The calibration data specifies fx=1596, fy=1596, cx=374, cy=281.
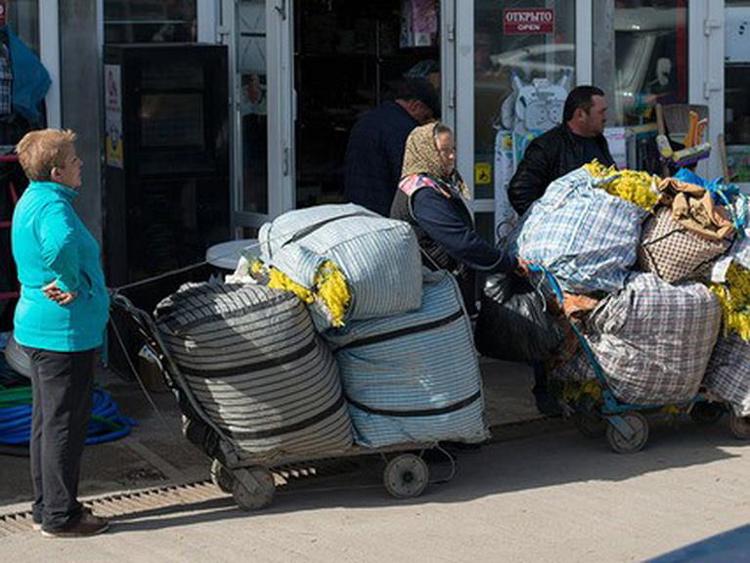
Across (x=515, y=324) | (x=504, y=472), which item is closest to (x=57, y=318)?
(x=515, y=324)

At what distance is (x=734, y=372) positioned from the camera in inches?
318

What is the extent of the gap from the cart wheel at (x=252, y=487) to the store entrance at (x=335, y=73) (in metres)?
4.45

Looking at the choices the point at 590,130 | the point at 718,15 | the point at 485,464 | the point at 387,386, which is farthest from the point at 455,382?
the point at 718,15

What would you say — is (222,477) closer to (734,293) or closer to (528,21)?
(734,293)

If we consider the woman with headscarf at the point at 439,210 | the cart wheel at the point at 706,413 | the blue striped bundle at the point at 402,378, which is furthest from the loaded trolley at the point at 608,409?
the blue striped bundle at the point at 402,378

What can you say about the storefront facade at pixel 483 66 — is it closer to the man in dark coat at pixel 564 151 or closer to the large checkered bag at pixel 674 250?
the man in dark coat at pixel 564 151

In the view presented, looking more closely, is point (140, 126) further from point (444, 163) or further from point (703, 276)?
point (703, 276)

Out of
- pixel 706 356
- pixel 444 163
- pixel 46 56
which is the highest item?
pixel 46 56

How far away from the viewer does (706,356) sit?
8.00m

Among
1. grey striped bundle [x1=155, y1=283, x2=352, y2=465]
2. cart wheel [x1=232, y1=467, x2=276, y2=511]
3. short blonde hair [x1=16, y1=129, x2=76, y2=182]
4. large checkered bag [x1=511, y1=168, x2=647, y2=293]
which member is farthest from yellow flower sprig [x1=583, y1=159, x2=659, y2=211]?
short blonde hair [x1=16, y1=129, x2=76, y2=182]

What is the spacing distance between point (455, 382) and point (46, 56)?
3.84 meters

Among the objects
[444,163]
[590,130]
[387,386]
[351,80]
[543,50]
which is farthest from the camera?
[351,80]

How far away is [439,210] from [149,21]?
10.4 ft

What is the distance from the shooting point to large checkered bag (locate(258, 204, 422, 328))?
22.9 feet
